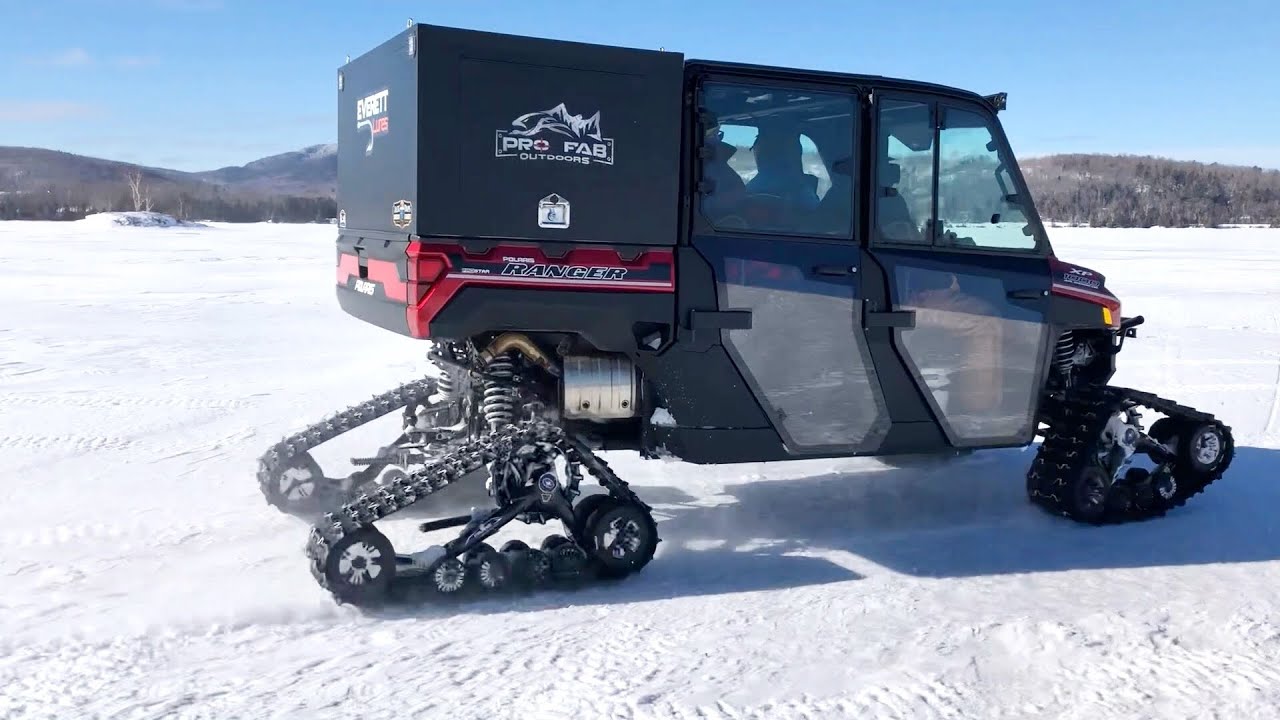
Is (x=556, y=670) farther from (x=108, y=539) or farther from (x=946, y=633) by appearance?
(x=108, y=539)

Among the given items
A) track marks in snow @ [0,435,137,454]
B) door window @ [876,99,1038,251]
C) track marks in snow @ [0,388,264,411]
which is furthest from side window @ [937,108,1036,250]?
track marks in snow @ [0,388,264,411]

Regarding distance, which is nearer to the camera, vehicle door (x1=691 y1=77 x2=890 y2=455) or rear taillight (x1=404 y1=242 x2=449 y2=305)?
rear taillight (x1=404 y1=242 x2=449 y2=305)

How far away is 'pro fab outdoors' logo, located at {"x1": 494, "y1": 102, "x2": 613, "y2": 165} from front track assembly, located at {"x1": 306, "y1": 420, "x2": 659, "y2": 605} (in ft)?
3.88

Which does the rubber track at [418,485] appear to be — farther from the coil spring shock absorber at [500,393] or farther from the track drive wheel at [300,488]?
the track drive wheel at [300,488]

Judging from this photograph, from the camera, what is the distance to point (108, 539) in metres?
5.27

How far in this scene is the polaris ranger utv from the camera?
4.68 m

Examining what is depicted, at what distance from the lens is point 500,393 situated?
204 inches

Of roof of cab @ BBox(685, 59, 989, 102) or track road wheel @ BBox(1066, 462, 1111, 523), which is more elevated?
roof of cab @ BBox(685, 59, 989, 102)

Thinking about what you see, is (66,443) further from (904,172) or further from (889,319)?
(904,172)

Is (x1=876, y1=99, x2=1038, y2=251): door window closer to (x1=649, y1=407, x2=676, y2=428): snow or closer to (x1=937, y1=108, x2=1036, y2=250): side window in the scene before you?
(x1=937, y1=108, x2=1036, y2=250): side window

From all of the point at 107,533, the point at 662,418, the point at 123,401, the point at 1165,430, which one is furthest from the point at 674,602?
the point at 123,401

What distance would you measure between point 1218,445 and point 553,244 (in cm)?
410

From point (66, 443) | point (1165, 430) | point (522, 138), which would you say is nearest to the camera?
point (522, 138)

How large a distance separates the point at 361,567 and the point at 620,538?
1.11 m
